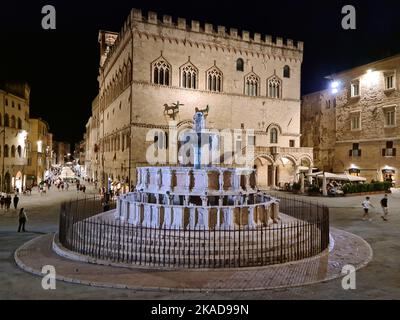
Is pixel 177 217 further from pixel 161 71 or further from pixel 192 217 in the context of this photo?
pixel 161 71

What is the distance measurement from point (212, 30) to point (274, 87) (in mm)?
9177

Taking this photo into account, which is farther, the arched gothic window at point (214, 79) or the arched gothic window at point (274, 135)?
the arched gothic window at point (274, 135)

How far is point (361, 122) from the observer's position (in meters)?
37.8

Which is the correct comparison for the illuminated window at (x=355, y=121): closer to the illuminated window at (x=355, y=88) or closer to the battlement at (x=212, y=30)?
the illuminated window at (x=355, y=88)

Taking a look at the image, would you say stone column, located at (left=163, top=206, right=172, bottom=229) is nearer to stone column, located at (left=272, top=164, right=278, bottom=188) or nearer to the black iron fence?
the black iron fence

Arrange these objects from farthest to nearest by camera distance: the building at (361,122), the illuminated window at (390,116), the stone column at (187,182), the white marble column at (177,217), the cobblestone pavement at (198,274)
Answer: the building at (361,122), the illuminated window at (390,116), the stone column at (187,182), the white marble column at (177,217), the cobblestone pavement at (198,274)

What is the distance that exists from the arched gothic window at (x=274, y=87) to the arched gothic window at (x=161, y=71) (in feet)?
38.0

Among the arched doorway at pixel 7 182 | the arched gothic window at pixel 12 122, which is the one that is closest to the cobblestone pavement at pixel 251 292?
the arched doorway at pixel 7 182

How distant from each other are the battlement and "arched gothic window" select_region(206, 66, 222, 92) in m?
3.56

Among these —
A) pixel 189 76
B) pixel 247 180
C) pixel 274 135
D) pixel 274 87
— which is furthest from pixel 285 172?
pixel 247 180

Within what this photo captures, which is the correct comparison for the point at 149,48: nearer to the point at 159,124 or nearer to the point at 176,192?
the point at 159,124

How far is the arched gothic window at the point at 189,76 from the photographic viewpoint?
33.2 metres

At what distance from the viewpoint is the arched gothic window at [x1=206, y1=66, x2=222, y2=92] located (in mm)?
34438

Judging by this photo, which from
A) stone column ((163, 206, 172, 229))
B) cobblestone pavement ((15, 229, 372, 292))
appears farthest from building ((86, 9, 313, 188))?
cobblestone pavement ((15, 229, 372, 292))
